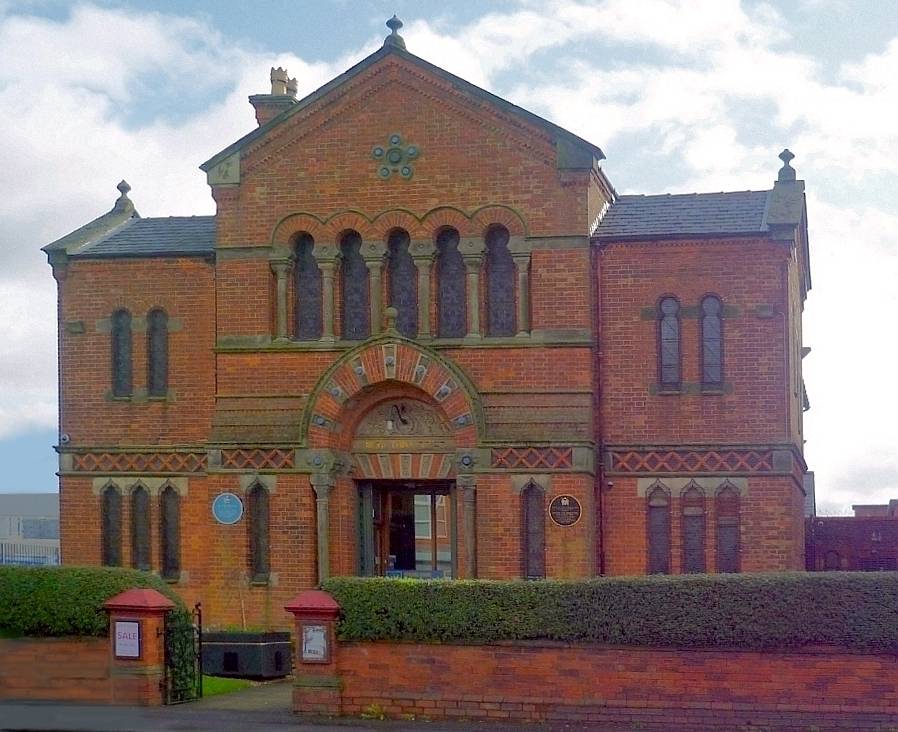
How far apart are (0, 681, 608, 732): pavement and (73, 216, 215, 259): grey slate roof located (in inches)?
408

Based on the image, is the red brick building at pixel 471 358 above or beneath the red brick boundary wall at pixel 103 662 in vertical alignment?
above

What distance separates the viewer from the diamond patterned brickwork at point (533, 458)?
1073 inches

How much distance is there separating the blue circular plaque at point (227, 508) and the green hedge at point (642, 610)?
752 cm

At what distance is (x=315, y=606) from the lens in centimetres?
2086

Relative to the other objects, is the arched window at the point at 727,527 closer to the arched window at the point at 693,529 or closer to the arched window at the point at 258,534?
the arched window at the point at 693,529

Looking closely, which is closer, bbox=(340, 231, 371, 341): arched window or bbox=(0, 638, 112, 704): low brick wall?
bbox=(0, 638, 112, 704): low brick wall

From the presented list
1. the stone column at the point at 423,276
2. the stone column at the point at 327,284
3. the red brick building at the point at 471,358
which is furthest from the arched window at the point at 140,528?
the stone column at the point at 423,276

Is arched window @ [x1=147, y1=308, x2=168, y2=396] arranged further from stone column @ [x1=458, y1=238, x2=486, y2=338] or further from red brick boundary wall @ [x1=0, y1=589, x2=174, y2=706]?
red brick boundary wall @ [x1=0, y1=589, x2=174, y2=706]

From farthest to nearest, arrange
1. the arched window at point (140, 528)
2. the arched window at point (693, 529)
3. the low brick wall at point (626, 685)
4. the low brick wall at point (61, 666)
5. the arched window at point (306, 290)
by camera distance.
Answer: the arched window at point (140, 528) < the arched window at point (306, 290) < the arched window at point (693, 529) < the low brick wall at point (61, 666) < the low brick wall at point (626, 685)

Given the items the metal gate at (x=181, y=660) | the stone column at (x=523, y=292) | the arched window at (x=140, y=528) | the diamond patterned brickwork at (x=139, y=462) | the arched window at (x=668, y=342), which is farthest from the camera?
the arched window at (x=140, y=528)

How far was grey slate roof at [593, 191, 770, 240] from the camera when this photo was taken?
28.2 metres

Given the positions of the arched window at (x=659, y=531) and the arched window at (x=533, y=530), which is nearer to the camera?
the arched window at (x=533, y=530)

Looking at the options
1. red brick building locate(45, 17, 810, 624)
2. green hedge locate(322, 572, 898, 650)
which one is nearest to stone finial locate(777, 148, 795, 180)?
red brick building locate(45, 17, 810, 624)

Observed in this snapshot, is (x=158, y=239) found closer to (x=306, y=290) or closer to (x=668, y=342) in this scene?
(x=306, y=290)
